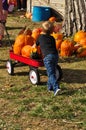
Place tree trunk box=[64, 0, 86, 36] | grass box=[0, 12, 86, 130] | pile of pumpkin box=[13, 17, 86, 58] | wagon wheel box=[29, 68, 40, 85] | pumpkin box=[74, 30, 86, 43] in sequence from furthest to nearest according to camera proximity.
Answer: tree trunk box=[64, 0, 86, 36] < pumpkin box=[74, 30, 86, 43] < pile of pumpkin box=[13, 17, 86, 58] < wagon wheel box=[29, 68, 40, 85] < grass box=[0, 12, 86, 130]

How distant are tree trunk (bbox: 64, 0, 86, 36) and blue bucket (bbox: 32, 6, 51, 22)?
4.37m

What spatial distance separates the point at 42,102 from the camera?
7.41m

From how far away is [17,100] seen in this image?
757cm

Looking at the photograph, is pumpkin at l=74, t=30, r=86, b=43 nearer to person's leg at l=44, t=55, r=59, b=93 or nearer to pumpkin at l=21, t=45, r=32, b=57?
pumpkin at l=21, t=45, r=32, b=57

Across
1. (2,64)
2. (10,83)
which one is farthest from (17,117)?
(2,64)

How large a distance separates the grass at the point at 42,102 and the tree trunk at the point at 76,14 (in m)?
2.61

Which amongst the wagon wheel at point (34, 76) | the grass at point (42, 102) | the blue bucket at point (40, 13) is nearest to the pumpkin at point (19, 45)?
the grass at point (42, 102)

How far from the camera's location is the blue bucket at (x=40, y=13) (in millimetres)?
16688

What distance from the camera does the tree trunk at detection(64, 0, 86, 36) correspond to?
480 inches

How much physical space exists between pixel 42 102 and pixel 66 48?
3476mm

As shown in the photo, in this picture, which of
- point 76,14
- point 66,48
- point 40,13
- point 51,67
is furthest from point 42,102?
point 40,13

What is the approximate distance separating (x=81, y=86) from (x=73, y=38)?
3.84 m

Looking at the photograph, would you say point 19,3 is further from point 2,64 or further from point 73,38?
point 2,64

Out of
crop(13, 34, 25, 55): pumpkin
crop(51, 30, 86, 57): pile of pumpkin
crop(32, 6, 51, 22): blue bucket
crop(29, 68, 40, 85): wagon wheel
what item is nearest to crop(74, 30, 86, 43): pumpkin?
crop(51, 30, 86, 57): pile of pumpkin
